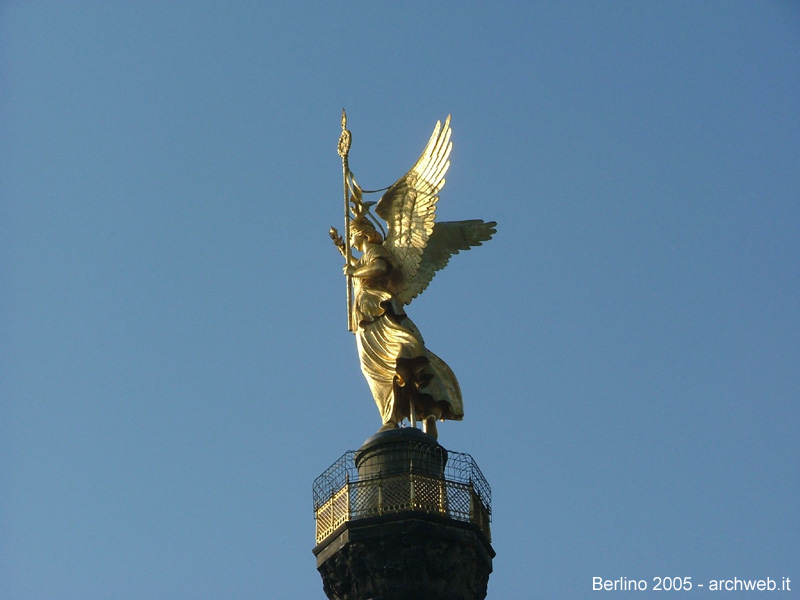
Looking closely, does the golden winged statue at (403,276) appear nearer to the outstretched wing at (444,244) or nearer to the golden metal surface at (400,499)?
the outstretched wing at (444,244)

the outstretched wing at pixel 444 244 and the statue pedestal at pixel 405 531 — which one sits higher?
the outstretched wing at pixel 444 244

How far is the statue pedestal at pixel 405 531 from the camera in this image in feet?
119

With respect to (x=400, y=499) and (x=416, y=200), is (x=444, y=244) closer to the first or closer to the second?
(x=416, y=200)

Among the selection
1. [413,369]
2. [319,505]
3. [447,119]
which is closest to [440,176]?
[447,119]

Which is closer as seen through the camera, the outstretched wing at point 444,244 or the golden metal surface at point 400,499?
the golden metal surface at point 400,499

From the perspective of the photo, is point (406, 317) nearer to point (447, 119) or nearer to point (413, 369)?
point (413, 369)

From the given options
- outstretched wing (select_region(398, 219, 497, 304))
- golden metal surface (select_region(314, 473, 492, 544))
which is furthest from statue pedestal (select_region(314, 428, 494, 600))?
outstretched wing (select_region(398, 219, 497, 304))

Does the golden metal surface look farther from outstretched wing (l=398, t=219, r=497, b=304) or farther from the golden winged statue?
outstretched wing (l=398, t=219, r=497, b=304)

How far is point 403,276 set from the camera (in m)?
40.7

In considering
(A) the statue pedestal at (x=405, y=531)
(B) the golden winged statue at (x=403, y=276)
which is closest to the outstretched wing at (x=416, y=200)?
(B) the golden winged statue at (x=403, y=276)

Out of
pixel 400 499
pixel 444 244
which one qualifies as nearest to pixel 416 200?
pixel 444 244

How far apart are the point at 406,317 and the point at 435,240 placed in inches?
91.3

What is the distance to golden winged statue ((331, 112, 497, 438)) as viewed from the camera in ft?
129

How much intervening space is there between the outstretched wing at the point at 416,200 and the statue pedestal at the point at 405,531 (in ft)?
15.7
